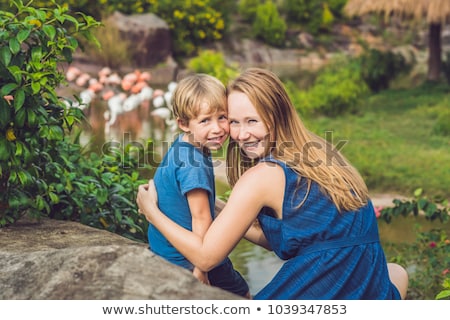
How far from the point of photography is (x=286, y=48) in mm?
17500

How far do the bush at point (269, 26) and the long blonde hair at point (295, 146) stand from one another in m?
14.6

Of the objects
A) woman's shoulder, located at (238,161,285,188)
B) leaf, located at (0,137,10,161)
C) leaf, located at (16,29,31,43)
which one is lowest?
leaf, located at (0,137,10,161)

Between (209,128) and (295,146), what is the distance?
0.93 feet

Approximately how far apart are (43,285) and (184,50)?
13.7 metres

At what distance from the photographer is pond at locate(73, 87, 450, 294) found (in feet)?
15.8

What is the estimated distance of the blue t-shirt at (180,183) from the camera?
99.7 inches

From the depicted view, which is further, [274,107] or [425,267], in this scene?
[425,267]

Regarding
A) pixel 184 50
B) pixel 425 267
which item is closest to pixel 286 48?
pixel 184 50

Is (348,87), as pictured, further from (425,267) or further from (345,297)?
(345,297)

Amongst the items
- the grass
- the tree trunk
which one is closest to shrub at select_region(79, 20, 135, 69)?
the grass

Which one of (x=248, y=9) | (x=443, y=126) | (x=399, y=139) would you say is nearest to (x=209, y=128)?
(x=399, y=139)

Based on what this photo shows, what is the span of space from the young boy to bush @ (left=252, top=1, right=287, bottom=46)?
14.5 meters

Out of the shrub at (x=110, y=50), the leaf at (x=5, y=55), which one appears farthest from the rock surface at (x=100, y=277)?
the shrub at (x=110, y=50)

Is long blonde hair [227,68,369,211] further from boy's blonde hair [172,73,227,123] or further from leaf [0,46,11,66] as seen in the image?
leaf [0,46,11,66]
